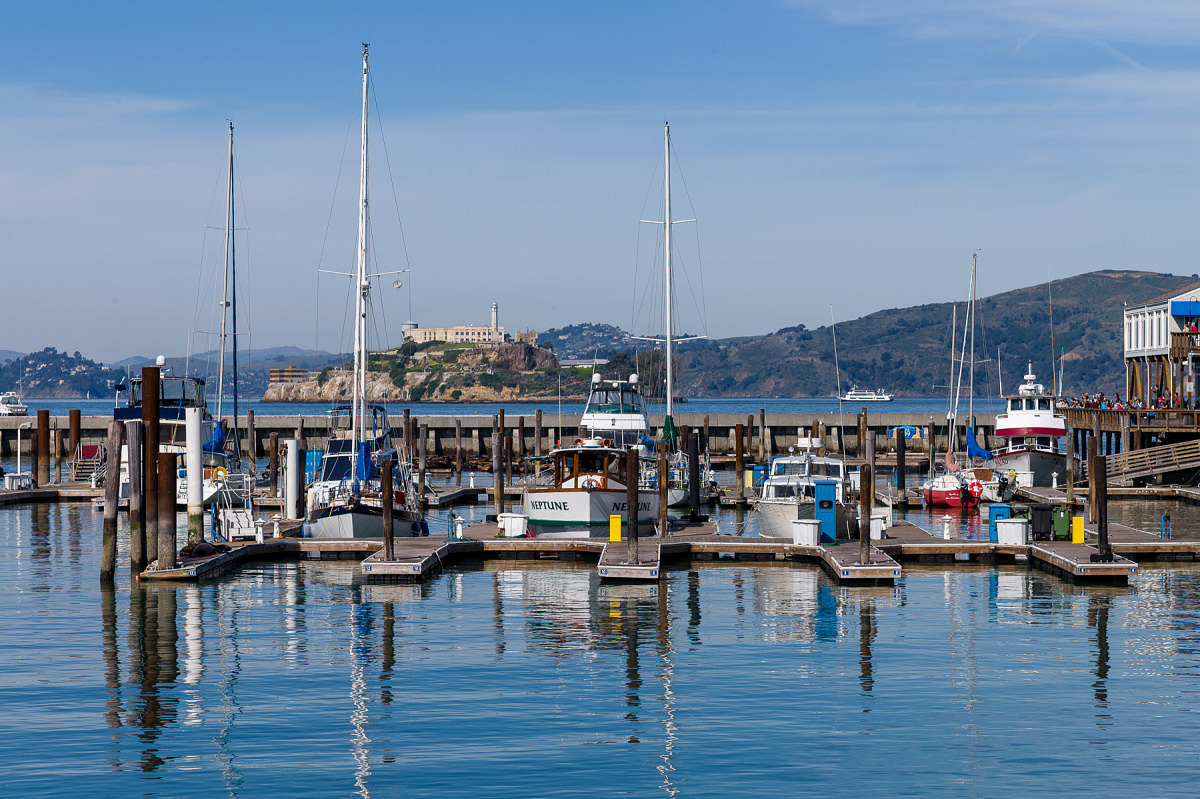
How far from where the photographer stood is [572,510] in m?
42.8

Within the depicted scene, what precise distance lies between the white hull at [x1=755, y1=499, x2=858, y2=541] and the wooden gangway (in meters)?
25.7

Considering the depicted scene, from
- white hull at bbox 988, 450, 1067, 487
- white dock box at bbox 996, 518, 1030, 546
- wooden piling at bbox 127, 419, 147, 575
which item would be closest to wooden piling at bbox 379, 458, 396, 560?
wooden piling at bbox 127, 419, 147, 575

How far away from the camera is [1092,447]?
4253 centimetres

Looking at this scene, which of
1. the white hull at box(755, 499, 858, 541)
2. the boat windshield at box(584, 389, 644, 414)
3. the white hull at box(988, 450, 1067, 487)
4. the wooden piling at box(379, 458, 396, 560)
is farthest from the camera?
the white hull at box(988, 450, 1067, 487)

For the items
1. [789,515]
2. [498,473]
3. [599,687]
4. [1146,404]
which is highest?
[1146,404]

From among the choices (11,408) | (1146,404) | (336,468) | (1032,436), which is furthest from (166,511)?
(11,408)

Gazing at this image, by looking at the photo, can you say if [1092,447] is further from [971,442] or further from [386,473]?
[971,442]

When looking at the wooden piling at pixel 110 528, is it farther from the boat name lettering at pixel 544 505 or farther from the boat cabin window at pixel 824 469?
the boat cabin window at pixel 824 469

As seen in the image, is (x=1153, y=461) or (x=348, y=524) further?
(x=1153, y=461)

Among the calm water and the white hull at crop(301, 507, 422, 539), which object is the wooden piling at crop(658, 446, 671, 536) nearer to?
the calm water

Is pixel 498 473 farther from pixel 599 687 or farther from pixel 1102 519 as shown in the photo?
pixel 599 687

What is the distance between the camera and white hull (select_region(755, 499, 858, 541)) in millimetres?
39406

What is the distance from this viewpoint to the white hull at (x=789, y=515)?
39406mm

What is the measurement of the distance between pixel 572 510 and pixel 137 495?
47.0 feet
